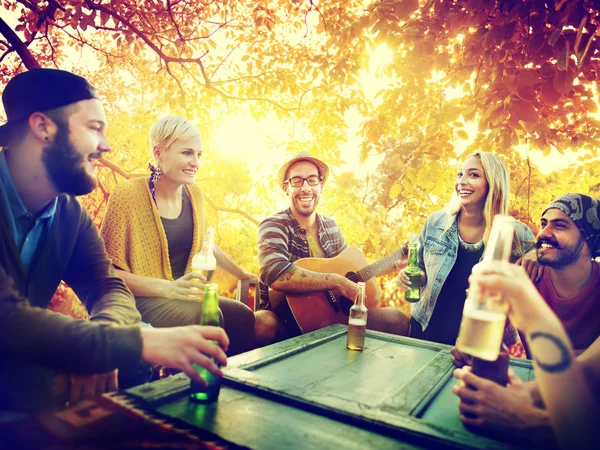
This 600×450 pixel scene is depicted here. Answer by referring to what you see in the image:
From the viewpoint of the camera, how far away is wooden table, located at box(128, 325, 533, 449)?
120cm

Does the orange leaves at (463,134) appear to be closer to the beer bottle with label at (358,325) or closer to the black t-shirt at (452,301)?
the black t-shirt at (452,301)

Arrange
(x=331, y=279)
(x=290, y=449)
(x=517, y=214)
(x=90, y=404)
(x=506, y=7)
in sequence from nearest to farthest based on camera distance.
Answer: (x=290, y=449) → (x=90, y=404) → (x=506, y=7) → (x=331, y=279) → (x=517, y=214)

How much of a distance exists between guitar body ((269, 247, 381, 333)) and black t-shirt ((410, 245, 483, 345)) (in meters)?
0.68

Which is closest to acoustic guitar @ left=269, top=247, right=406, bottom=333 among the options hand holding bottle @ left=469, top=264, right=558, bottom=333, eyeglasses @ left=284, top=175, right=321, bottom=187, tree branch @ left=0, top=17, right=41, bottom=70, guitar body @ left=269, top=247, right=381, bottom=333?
guitar body @ left=269, top=247, right=381, bottom=333

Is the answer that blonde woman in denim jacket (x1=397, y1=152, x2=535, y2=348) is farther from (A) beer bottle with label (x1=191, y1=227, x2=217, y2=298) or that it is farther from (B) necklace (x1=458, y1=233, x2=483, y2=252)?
(A) beer bottle with label (x1=191, y1=227, x2=217, y2=298)

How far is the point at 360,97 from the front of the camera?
549 centimetres

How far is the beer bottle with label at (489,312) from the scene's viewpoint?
4.24 ft

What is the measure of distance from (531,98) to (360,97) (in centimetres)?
307

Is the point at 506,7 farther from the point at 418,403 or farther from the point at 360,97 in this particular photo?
the point at 360,97

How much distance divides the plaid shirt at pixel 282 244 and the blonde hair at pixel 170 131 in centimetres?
111

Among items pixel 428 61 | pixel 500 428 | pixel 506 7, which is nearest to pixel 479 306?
pixel 500 428

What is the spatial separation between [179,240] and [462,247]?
93.6 inches

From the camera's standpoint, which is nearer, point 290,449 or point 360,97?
point 290,449

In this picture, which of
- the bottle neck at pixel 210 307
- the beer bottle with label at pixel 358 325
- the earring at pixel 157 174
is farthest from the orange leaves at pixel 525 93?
the earring at pixel 157 174
